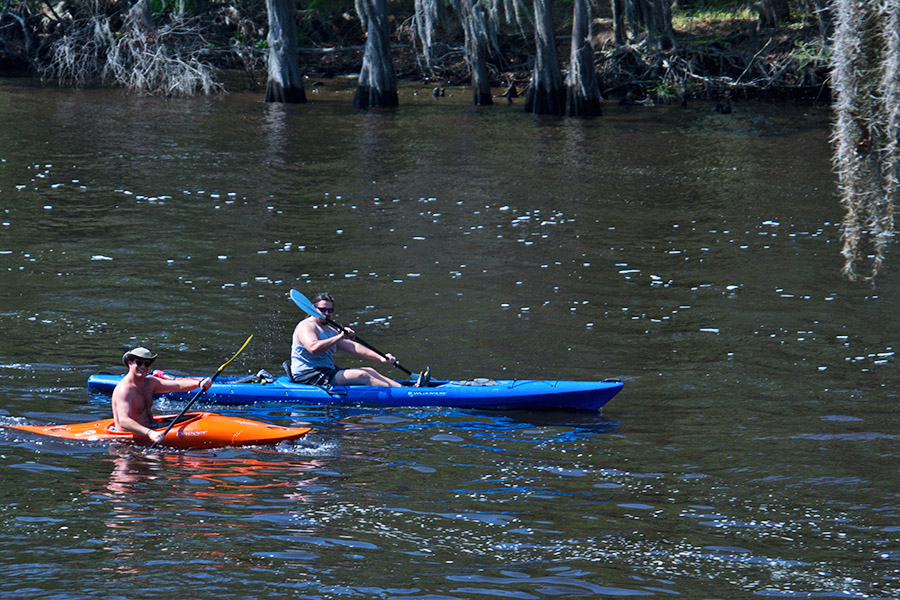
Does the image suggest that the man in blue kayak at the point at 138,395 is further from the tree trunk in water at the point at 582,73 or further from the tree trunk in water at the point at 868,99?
the tree trunk in water at the point at 582,73

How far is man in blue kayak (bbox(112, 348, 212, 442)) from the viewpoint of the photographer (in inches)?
324

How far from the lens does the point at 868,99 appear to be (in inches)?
192

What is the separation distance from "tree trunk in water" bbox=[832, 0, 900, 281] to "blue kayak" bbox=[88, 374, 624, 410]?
3891 millimetres

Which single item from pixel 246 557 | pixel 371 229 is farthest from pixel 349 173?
pixel 246 557

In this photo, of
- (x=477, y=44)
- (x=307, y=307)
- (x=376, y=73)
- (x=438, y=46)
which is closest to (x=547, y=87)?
(x=477, y=44)

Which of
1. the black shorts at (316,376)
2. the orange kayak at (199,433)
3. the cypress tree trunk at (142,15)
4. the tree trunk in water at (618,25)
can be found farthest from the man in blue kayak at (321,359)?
the cypress tree trunk at (142,15)

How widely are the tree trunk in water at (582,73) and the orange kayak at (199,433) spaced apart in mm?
19564

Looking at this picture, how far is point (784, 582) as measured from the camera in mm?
5746

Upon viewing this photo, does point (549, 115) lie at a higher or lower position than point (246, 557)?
higher

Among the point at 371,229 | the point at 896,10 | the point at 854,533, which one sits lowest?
the point at 854,533

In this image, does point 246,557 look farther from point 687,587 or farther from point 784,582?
point 784,582

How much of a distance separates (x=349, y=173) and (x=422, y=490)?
13646 mm

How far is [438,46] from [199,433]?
92.4ft

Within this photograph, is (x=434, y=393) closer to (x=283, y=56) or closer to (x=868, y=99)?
(x=868, y=99)
